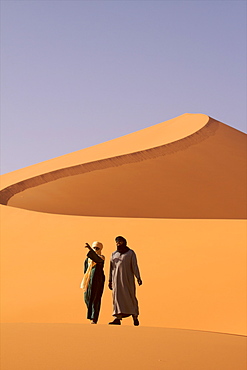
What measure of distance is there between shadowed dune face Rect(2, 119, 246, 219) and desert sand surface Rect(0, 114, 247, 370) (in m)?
0.06

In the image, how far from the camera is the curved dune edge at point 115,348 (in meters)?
5.43

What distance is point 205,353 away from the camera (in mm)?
5984

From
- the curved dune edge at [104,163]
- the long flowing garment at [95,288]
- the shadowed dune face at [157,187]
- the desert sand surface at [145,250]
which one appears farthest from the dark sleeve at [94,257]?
the curved dune edge at [104,163]

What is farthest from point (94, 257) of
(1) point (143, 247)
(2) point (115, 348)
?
(1) point (143, 247)

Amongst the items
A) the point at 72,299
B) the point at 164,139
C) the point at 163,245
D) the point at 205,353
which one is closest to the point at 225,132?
the point at 164,139

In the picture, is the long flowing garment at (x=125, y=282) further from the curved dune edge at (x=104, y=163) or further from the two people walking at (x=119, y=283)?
the curved dune edge at (x=104, y=163)

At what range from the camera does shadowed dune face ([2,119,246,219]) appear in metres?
27.7

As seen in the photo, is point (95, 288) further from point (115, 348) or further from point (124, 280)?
point (115, 348)

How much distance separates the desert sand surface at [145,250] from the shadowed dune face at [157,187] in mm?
A: 58

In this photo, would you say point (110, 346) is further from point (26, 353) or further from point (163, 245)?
point (163, 245)

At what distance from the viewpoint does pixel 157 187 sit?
97.8 ft

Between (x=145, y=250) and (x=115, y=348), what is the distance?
29.7 ft

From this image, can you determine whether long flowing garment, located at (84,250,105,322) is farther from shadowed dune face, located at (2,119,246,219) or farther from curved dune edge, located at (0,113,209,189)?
curved dune edge, located at (0,113,209,189)

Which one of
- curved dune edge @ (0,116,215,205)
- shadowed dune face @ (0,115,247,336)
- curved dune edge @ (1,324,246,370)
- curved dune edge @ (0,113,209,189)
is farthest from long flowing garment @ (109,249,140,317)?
curved dune edge @ (0,113,209,189)
